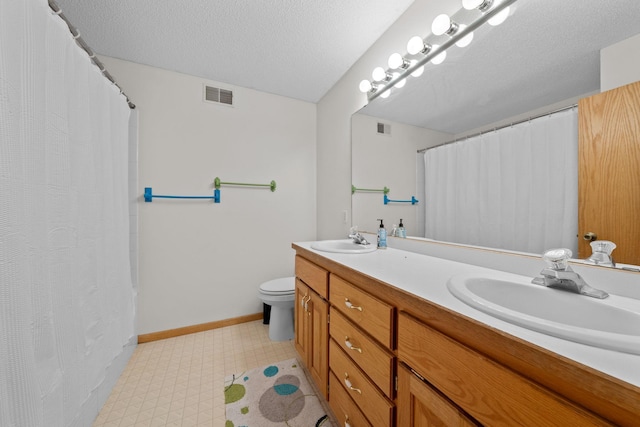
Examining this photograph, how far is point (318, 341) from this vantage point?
4.02 ft

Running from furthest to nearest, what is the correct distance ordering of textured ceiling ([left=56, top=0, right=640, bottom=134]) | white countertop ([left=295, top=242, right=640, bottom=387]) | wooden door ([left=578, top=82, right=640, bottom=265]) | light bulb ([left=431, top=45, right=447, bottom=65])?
light bulb ([left=431, top=45, right=447, bottom=65]) < textured ceiling ([left=56, top=0, right=640, bottom=134]) < wooden door ([left=578, top=82, right=640, bottom=265]) < white countertop ([left=295, top=242, right=640, bottom=387])

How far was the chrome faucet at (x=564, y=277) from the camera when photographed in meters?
0.62

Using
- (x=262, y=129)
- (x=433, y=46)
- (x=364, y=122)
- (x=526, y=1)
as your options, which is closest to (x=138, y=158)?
(x=262, y=129)

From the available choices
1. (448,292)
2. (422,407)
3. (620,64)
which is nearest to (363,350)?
(422,407)

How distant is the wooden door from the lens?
0.66 m

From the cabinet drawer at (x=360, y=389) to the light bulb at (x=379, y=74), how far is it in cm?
159

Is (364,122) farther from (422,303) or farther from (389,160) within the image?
(422,303)

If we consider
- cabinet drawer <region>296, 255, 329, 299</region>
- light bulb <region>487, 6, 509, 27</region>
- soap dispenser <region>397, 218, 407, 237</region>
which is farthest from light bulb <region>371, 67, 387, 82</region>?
cabinet drawer <region>296, 255, 329, 299</region>

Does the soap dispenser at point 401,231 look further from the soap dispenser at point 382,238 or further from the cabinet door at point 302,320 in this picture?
the cabinet door at point 302,320

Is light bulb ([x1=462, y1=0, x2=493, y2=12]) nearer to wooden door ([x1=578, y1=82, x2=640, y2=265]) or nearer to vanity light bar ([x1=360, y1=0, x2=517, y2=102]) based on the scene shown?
vanity light bar ([x1=360, y1=0, x2=517, y2=102])

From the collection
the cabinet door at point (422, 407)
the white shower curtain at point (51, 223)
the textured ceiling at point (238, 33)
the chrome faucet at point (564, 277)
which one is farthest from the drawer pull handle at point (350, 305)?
the textured ceiling at point (238, 33)

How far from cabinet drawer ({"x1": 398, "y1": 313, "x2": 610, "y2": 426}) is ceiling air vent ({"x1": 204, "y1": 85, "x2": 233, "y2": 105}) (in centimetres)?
224

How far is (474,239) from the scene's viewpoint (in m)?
1.08

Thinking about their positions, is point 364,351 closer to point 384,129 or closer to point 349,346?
point 349,346
